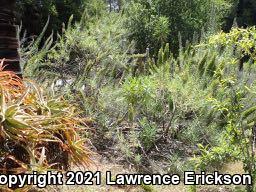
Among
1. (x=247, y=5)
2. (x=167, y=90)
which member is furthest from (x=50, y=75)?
(x=247, y=5)

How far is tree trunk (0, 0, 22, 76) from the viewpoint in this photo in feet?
11.5

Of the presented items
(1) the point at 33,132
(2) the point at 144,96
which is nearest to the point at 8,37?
(1) the point at 33,132

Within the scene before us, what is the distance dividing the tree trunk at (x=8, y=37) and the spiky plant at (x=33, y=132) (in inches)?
13.4

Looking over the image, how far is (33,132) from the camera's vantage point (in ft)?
8.76

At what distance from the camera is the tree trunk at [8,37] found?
3.51 m

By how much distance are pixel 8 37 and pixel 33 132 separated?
115 centimetres

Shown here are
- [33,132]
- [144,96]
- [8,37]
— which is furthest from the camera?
[144,96]

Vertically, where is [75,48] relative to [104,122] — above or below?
above

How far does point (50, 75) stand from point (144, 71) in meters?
1.87

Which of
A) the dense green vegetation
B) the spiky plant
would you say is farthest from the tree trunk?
the dense green vegetation

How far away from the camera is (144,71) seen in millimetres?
9094

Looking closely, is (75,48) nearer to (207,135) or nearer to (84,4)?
(207,135)

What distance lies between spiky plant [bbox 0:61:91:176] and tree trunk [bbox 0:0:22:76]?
1.11 ft

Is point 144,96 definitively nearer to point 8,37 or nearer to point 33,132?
point 8,37
